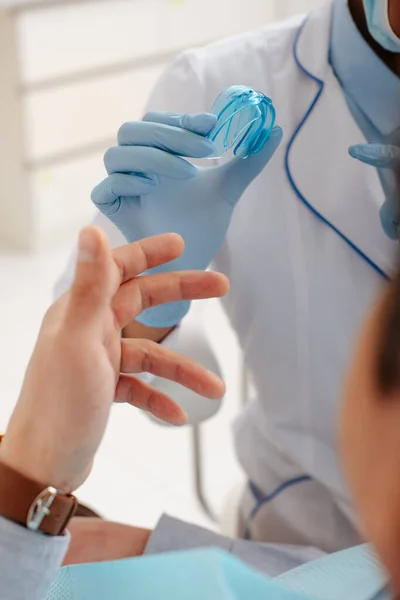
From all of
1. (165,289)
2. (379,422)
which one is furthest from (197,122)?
(379,422)

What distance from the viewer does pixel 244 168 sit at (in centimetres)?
71

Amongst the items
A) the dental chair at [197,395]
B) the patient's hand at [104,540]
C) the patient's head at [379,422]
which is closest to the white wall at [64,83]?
the dental chair at [197,395]

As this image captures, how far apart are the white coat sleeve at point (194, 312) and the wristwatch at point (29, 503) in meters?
0.23

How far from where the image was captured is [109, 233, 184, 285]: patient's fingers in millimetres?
616

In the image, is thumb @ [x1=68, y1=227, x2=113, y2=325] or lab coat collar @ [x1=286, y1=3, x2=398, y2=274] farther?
lab coat collar @ [x1=286, y1=3, x2=398, y2=274]

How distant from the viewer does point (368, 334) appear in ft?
1.15

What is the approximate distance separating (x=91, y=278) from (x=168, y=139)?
19 cm

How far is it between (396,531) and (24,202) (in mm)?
2553

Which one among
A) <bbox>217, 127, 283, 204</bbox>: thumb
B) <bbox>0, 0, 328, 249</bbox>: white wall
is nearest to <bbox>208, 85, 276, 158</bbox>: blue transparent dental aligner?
<bbox>217, 127, 283, 204</bbox>: thumb

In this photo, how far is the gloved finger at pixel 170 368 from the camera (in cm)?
68

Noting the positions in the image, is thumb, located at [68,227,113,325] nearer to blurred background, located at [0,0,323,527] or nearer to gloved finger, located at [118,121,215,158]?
gloved finger, located at [118,121,215,158]

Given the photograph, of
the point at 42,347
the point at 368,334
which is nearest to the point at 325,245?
the point at 42,347

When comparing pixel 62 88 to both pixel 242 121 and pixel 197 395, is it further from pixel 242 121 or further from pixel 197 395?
pixel 242 121

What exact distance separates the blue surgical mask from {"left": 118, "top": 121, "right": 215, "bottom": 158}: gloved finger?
0.59ft
